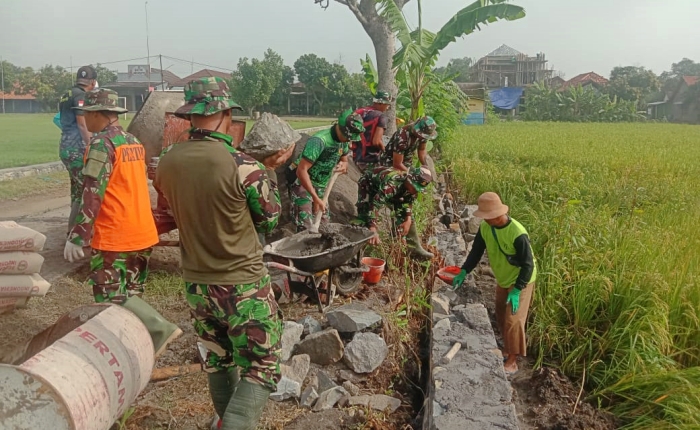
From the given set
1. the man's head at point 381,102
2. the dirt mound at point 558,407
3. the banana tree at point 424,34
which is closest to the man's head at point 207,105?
the dirt mound at point 558,407

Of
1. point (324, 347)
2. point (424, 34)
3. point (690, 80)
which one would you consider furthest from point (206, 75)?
point (690, 80)

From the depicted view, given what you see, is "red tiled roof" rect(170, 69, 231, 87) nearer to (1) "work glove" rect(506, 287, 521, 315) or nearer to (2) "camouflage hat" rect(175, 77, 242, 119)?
(2) "camouflage hat" rect(175, 77, 242, 119)

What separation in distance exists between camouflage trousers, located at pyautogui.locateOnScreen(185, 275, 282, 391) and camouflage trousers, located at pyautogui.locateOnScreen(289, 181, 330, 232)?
9.44 feet

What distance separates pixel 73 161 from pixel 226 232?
13.4ft

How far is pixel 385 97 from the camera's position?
23.4 feet

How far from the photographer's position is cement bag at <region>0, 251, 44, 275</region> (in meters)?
4.02

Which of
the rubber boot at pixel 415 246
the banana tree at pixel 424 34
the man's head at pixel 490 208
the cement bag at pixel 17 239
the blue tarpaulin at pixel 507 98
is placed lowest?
the rubber boot at pixel 415 246

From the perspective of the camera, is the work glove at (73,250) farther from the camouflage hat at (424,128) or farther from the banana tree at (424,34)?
the banana tree at (424,34)

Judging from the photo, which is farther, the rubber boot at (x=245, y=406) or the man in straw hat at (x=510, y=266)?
the man in straw hat at (x=510, y=266)

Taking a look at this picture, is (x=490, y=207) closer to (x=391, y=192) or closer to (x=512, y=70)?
(x=391, y=192)

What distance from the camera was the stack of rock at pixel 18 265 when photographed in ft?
13.2

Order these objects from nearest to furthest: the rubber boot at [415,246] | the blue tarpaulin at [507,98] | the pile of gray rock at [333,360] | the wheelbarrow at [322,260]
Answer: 1. the pile of gray rock at [333,360]
2. the wheelbarrow at [322,260]
3. the rubber boot at [415,246]
4. the blue tarpaulin at [507,98]

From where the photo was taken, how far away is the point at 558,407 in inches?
142

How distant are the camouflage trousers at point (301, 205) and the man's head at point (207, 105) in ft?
9.91
